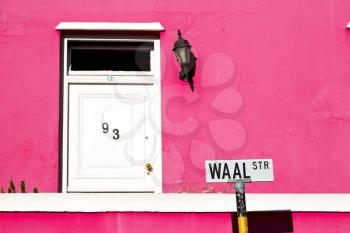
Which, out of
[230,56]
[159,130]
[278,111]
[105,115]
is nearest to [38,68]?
[105,115]

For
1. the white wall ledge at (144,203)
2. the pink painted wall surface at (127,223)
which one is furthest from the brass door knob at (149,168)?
the pink painted wall surface at (127,223)

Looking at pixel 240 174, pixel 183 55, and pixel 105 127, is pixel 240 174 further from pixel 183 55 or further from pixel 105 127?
pixel 105 127

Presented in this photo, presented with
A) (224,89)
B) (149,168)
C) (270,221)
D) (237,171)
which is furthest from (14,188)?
(237,171)

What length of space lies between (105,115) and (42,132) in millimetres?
776

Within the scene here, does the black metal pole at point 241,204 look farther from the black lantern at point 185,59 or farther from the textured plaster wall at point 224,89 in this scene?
the black lantern at point 185,59

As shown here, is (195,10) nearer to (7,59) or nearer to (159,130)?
(159,130)

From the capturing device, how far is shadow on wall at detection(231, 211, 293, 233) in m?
5.33

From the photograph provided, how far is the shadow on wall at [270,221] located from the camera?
210 inches

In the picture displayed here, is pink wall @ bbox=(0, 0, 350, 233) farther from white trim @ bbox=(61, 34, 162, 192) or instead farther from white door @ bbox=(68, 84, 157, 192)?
white door @ bbox=(68, 84, 157, 192)

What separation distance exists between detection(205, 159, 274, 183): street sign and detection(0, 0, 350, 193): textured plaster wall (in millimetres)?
2153

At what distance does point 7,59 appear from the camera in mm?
7156

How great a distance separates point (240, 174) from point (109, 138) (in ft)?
9.40

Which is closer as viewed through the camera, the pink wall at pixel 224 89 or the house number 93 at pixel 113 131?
the pink wall at pixel 224 89

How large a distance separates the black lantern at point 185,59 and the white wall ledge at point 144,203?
83.1 inches
